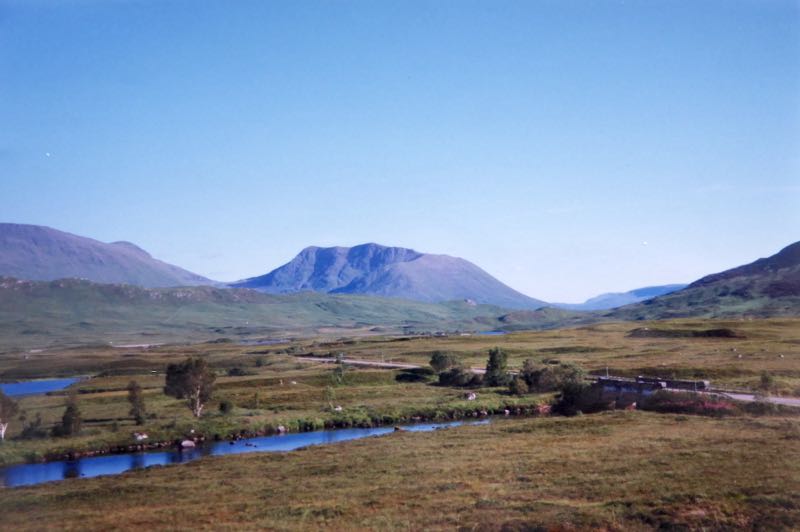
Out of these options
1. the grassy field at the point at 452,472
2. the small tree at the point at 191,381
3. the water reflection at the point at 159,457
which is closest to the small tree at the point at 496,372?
the grassy field at the point at 452,472

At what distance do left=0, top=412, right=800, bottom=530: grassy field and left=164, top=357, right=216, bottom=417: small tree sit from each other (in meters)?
24.2

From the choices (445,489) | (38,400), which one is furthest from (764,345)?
(38,400)

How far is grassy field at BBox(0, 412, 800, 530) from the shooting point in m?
29.4

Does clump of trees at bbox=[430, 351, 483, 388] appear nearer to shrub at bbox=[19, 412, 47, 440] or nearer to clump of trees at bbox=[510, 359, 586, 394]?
clump of trees at bbox=[510, 359, 586, 394]

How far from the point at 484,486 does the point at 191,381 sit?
50052 mm

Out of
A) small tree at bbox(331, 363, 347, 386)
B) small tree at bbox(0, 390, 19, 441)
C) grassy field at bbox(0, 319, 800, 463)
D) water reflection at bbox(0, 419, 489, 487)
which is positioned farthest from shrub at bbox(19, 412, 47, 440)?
small tree at bbox(331, 363, 347, 386)

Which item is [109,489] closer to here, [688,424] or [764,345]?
[688,424]

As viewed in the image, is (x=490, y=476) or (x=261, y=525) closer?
(x=261, y=525)

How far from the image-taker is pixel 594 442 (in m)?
48.5

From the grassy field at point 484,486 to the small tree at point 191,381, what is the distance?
79.4 feet

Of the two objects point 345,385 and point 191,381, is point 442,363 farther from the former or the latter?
point 191,381

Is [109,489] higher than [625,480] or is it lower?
lower

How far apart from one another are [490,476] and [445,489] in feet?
12.4

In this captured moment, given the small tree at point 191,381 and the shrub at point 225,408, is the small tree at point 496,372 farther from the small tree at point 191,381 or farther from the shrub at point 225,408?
the small tree at point 191,381
